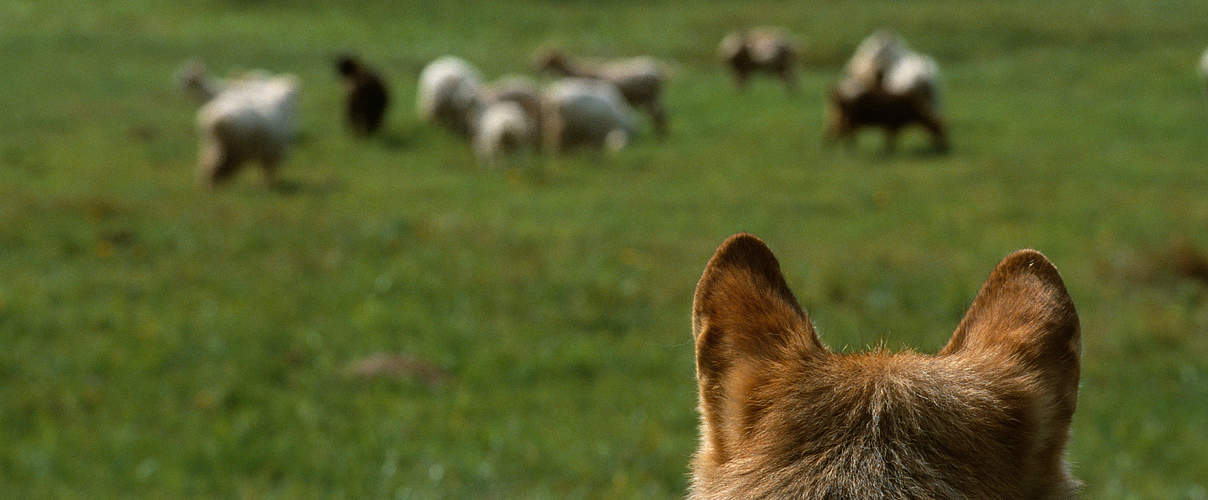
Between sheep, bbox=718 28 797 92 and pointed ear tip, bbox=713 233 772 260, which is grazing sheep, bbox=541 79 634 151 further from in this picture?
pointed ear tip, bbox=713 233 772 260

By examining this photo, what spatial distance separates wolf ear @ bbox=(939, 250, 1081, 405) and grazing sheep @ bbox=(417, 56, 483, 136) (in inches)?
751

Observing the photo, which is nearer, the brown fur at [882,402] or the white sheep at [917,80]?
the brown fur at [882,402]

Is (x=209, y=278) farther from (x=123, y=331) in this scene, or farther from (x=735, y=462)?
(x=735, y=462)

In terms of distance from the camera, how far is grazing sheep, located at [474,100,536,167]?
59.8ft

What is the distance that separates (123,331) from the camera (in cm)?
736

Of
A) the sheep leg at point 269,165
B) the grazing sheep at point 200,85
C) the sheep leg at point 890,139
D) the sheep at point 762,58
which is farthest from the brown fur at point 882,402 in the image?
the sheep at point 762,58

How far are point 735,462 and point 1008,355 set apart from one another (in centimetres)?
47

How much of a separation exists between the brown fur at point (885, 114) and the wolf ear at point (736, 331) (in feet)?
58.0

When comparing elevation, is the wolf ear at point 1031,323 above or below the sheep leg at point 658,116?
above

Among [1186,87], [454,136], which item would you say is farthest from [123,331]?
[1186,87]

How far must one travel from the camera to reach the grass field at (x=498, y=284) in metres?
5.86

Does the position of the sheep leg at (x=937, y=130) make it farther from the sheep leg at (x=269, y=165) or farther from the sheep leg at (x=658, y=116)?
the sheep leg at (x=269, y=165)

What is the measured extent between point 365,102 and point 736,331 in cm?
1973

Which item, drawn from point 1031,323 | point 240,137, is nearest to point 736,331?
point 1031,323
